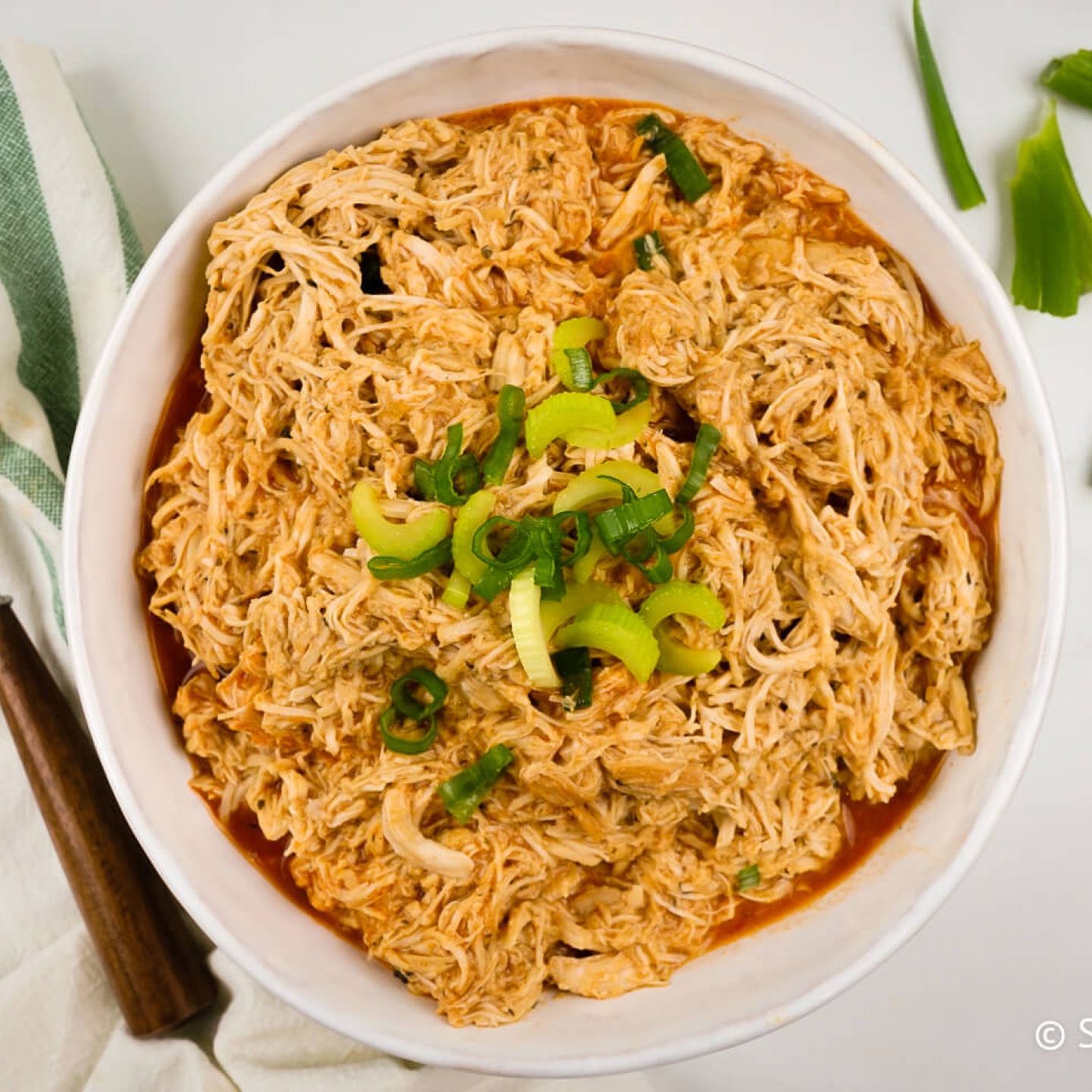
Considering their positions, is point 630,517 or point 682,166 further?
point 682,166

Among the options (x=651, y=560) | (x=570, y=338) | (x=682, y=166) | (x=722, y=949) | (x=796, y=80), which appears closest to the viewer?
(x=651, y=560)

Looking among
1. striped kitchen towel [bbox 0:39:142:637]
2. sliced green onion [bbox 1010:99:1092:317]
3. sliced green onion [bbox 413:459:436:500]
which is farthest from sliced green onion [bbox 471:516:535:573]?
sliced green onion [bbox 1010:99:1092:317]

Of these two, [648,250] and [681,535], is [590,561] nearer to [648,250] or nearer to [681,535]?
[681,535]

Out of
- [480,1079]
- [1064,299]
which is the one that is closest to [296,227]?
[1064,299]

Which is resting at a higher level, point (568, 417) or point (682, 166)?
point (682, 166)

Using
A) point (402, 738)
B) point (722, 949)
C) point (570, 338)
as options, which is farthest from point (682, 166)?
point (722, 949)

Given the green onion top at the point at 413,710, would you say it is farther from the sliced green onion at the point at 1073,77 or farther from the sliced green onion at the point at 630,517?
the sliced green onion at the point at 1073,77

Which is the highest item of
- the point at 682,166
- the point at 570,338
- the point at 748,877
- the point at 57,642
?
the point at 682,166

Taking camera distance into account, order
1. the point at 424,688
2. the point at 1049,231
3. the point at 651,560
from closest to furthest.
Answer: the point at 651,560
the point at 424,688
the point at 1049,231
